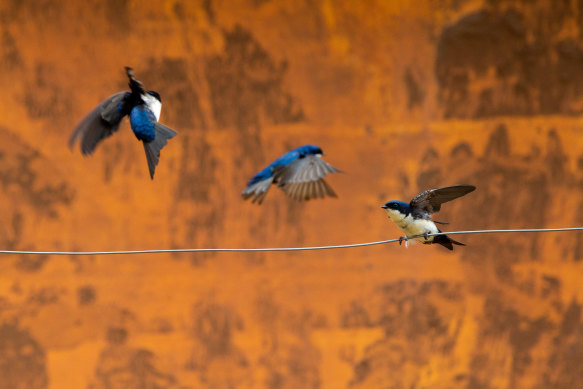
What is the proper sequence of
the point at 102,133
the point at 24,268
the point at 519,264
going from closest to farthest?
1. the point at 102,133
2. the point at 24,268
3. the point at 519,264

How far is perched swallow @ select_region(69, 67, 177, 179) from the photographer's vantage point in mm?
3504

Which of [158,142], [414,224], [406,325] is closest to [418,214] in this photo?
[414,224]

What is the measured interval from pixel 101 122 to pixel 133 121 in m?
0.27

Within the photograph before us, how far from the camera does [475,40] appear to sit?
217 inches

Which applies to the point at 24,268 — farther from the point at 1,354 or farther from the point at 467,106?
the point at 467,106

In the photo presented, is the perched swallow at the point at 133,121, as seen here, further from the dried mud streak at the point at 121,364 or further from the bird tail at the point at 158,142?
the dried mud streak at the point at 121,364

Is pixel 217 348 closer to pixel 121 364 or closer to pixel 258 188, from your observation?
pixel 121 364

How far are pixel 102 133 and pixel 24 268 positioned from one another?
189cm

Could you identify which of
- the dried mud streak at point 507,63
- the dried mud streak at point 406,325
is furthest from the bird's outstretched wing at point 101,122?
the dried mud streak at point 507,63

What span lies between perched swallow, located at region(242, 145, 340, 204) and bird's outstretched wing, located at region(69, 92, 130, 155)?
2.32 feet

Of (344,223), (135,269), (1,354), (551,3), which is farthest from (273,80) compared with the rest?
(1,354)

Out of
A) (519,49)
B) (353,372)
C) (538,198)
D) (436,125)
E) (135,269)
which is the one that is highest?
Result: (519,49)

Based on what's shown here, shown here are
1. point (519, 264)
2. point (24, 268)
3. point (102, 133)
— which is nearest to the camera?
point (102, 133)

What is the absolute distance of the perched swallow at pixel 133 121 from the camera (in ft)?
11.5
